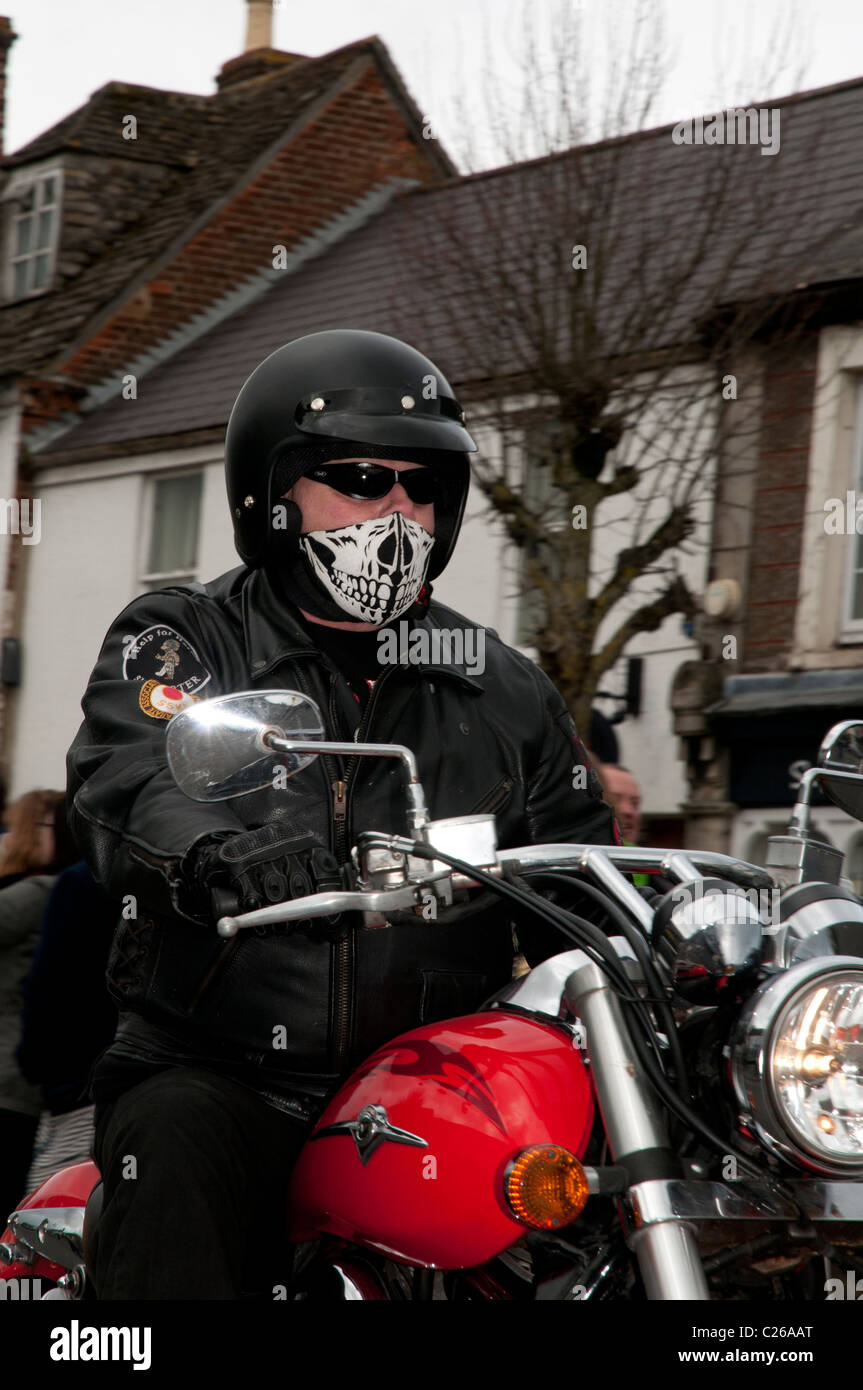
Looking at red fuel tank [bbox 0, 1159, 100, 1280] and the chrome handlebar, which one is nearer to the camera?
the chrome handlebar

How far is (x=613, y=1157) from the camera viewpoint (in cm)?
208

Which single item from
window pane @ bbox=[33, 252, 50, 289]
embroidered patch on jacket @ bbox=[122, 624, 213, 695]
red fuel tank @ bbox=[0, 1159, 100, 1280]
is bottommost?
red fuel tank @ bbox=[0, 1159, 100, 1280]

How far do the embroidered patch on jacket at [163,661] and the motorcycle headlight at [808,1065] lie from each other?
1030mm

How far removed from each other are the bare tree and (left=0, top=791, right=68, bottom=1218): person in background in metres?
5.88

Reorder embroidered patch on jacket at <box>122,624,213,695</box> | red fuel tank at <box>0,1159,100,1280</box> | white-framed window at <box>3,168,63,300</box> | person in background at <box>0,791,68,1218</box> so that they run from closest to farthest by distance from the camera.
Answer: embroidered patch on jacket at <box>122,624,213,695</box> → red fuel tank at <box>0,1159,100,1280</box> → person in background at <box>0,791,68,1218</box> → white-framed window at <box>3,168,63,300</box>

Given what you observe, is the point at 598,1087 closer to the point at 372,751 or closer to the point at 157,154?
the point at 372,751

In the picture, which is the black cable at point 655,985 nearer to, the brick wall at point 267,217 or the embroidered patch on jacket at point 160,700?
the embroidered patch on jacket at point 160,700

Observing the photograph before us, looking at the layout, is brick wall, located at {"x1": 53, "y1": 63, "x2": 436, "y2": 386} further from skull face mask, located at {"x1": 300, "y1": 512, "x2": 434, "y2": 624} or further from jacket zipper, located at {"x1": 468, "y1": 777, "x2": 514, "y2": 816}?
jacket zipper, located at {"x1": 468, "y1": 777, "x2": 514, "y2": 816}

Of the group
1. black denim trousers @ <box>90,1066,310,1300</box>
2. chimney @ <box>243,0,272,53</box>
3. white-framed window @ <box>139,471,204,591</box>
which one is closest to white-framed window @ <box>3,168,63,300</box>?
chimney @ <box>243,0,272,53</box>

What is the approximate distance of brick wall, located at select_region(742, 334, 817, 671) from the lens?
42.3 feet

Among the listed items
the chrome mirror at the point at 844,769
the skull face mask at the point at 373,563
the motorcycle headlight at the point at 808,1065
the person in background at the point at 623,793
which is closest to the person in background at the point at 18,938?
the person in background at the point at 623,793

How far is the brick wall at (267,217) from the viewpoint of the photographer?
64.2 feet

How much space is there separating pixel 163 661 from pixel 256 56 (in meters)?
21.6
